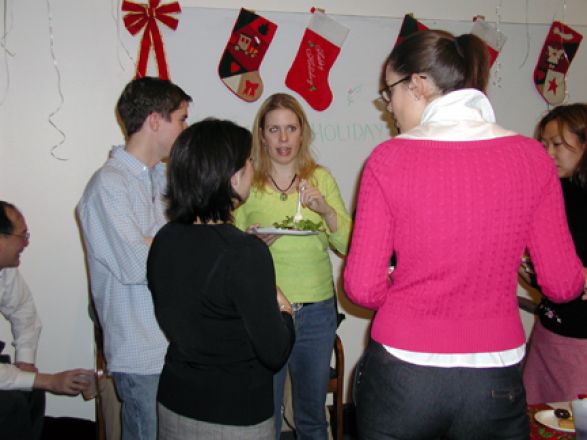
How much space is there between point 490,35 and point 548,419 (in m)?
2.27

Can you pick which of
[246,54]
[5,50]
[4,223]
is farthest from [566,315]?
[5,50]

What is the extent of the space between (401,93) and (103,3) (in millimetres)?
1837

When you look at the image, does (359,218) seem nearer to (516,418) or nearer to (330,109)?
(516,418)

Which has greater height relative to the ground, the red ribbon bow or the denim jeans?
the red ribbon bow

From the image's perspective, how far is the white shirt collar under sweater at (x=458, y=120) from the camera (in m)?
1.08

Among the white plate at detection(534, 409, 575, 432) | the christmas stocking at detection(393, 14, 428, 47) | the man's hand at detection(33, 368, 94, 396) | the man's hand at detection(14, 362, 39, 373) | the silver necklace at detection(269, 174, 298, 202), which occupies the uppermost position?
the christmas stocking at detection(393, 14, 428, 47)

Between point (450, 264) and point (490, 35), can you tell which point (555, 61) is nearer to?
point (490, 35)

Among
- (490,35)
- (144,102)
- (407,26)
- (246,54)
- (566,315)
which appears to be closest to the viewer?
(144,102)

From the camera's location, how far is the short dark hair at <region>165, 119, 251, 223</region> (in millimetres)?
1271

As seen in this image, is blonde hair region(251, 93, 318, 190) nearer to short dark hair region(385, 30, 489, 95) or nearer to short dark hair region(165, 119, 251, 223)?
short dark hair region(165, 119, 251, 223)

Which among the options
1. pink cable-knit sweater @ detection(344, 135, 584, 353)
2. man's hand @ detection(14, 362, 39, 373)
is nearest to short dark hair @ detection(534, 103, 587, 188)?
pink cable-knit sweater @ detection(344, 135, 584, 353)

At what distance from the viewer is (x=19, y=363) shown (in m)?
2.28

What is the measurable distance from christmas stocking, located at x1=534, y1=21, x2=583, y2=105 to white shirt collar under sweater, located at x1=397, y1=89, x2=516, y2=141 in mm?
2204

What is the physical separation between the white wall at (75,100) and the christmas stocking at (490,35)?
1.42ft
